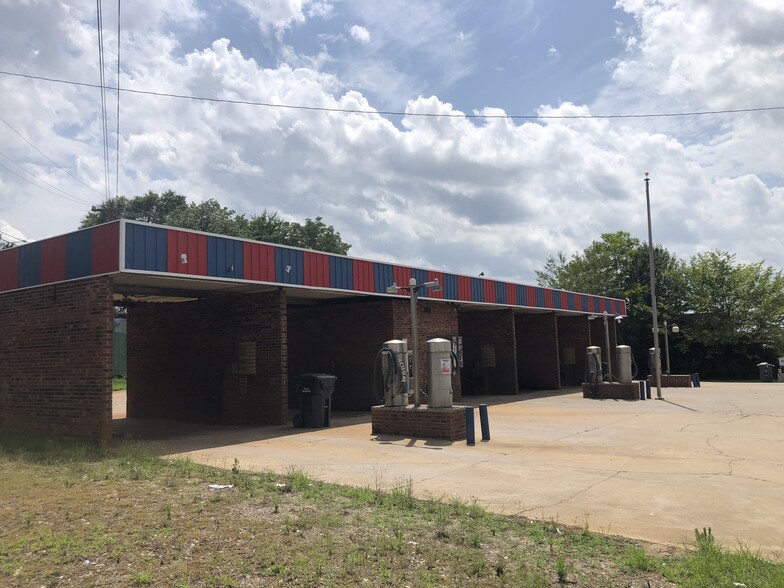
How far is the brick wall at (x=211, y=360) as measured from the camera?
50.2 ft

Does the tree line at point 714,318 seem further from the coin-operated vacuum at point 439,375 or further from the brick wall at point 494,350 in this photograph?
the coin-operated vacuum at point 439,375

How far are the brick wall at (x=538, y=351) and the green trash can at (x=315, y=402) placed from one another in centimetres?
1586

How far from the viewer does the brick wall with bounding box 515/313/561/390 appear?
92.3 ft

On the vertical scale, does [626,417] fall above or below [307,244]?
below

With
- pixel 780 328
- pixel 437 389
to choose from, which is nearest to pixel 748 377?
pixel 780 328

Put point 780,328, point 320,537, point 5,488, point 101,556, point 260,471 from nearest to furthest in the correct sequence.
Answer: point 101,556 → point 320,537 → point 5,488 → point 260,471 → point 780,328

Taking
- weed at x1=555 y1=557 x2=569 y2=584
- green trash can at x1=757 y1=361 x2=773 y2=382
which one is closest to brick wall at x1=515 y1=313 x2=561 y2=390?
green trash can at x1=757 y1=361 x2=773 y2=382

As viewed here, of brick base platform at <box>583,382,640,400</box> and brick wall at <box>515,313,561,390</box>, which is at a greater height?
brick wall at <box>515,313,561,390</box>

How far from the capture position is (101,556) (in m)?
5.18

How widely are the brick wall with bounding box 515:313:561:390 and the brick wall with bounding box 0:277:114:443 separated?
20619 mm

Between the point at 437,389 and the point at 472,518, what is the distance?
6912 millimetres

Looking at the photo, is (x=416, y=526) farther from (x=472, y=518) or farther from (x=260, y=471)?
(x=260, y=471)

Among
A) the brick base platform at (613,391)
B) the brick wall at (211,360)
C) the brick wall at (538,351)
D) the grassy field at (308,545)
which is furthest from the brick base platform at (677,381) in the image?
the grassy field at (308,545)

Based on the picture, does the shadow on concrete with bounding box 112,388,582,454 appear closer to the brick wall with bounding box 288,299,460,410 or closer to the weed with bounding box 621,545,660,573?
the brick wall with bounding box 288,299,460,410
